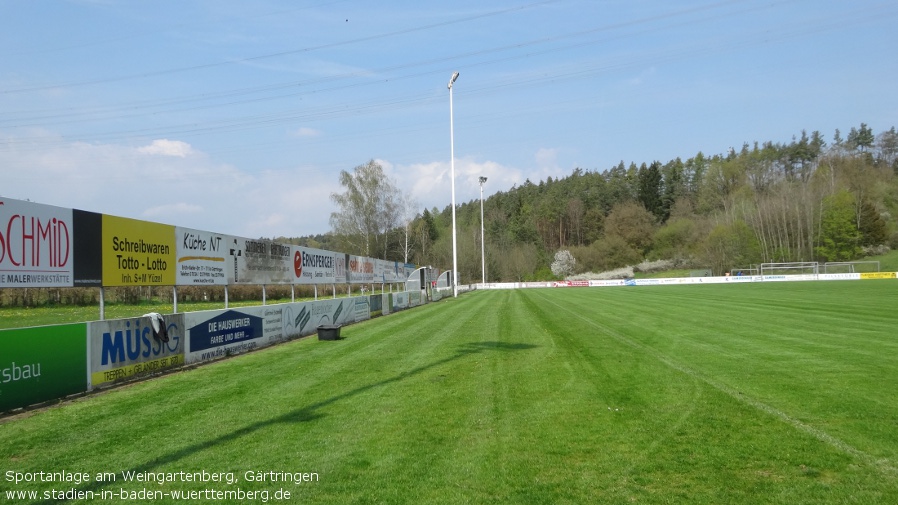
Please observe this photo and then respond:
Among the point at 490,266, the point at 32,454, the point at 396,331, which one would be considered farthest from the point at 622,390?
the point at 490,266

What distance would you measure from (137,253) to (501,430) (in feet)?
32.7

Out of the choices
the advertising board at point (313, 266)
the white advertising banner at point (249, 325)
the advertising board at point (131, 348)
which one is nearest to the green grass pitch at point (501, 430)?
the advertising board at point (131, 348)

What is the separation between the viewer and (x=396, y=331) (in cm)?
2247

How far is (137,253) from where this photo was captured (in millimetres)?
13547

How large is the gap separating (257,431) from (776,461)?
5.91m

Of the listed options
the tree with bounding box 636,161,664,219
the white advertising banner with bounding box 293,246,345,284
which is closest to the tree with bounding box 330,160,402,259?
the white advertising banner with bounding box 293,246,345,284

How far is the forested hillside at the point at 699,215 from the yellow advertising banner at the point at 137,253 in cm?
6516

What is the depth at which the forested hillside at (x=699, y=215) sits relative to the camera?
90.7 m

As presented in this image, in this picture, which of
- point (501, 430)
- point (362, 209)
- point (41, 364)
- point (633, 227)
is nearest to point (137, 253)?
point (41, 364)

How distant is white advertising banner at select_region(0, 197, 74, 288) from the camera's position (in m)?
9.75

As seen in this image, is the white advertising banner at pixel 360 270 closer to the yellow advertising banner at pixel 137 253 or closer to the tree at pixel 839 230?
the yellow advertising banner at pixel 137 253

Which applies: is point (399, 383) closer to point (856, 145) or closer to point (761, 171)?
point (761, 171)

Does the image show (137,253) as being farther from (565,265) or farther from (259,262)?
(565,265)

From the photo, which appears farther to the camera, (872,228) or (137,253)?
(872,228)
